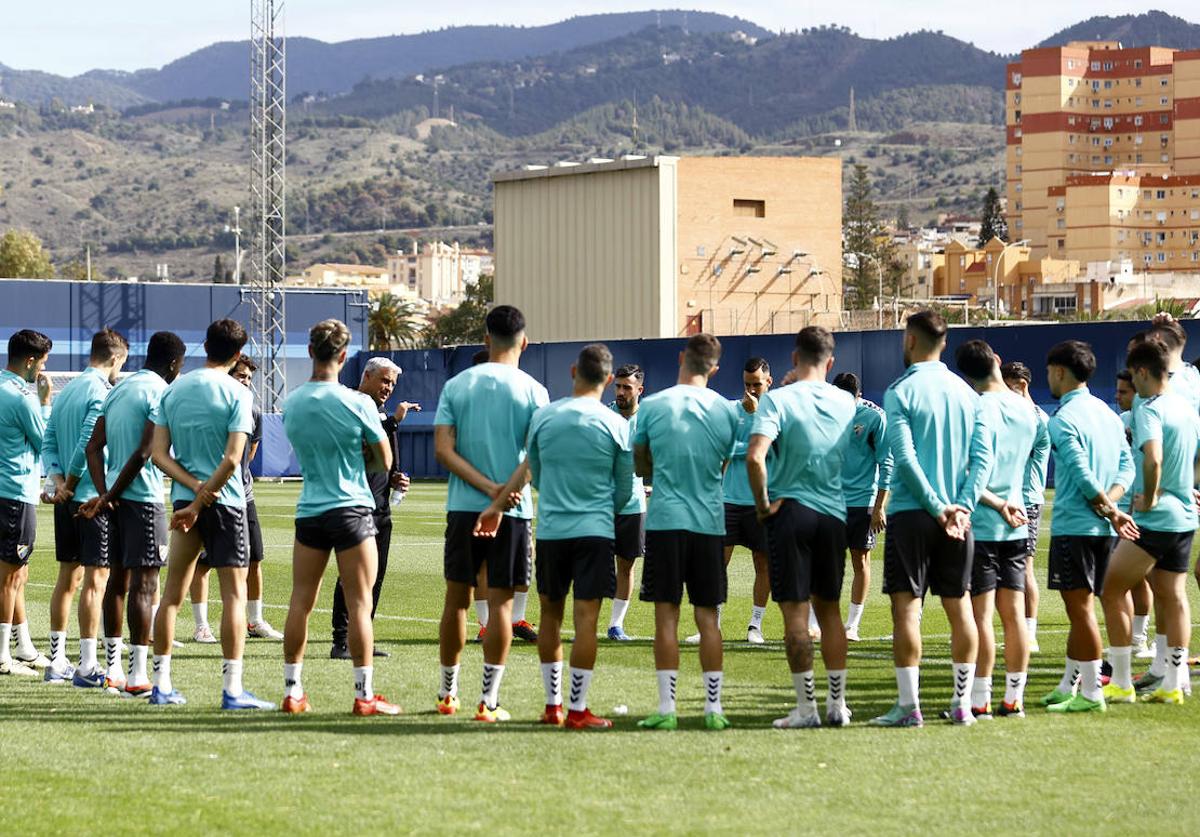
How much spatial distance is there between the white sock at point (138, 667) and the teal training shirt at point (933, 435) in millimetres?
4829

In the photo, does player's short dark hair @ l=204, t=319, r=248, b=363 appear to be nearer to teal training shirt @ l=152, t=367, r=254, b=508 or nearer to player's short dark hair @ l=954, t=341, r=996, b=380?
teal training shirt @ l=152, t=367, r=254, b=508

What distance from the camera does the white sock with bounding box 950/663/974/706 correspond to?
34.4 feet

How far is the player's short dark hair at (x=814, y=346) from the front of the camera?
1052 cm

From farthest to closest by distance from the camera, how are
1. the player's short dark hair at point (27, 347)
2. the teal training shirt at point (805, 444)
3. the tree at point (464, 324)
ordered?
the tree at point (464, 324) < the player's short dark hair at point (27, 347) < the teal training shirt at point (805, 444)

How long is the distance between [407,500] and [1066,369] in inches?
1214

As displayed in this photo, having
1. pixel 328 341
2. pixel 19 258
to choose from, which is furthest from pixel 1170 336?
pixel 19 258

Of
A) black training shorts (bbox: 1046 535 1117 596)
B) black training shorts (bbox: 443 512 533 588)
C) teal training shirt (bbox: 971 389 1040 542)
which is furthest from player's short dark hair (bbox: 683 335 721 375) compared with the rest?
black training shorts (bbox: 1046 535 1117 596)

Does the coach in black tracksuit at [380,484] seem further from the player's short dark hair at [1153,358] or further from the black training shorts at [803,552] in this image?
the player's short dark hair at [1153,358]

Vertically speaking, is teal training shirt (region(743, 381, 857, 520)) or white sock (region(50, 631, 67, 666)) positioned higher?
teal training shirt (region(743, 381, 857, 520))

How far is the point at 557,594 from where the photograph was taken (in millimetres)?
10516

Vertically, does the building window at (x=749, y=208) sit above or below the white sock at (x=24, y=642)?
above

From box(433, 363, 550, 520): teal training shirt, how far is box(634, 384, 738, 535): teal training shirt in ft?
2.48

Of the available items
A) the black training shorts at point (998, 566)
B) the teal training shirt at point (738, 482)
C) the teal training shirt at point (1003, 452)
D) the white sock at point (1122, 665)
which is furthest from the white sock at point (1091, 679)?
the teal training shirt at point (738, 482)

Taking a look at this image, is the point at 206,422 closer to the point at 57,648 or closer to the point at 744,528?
the point at 57,648
